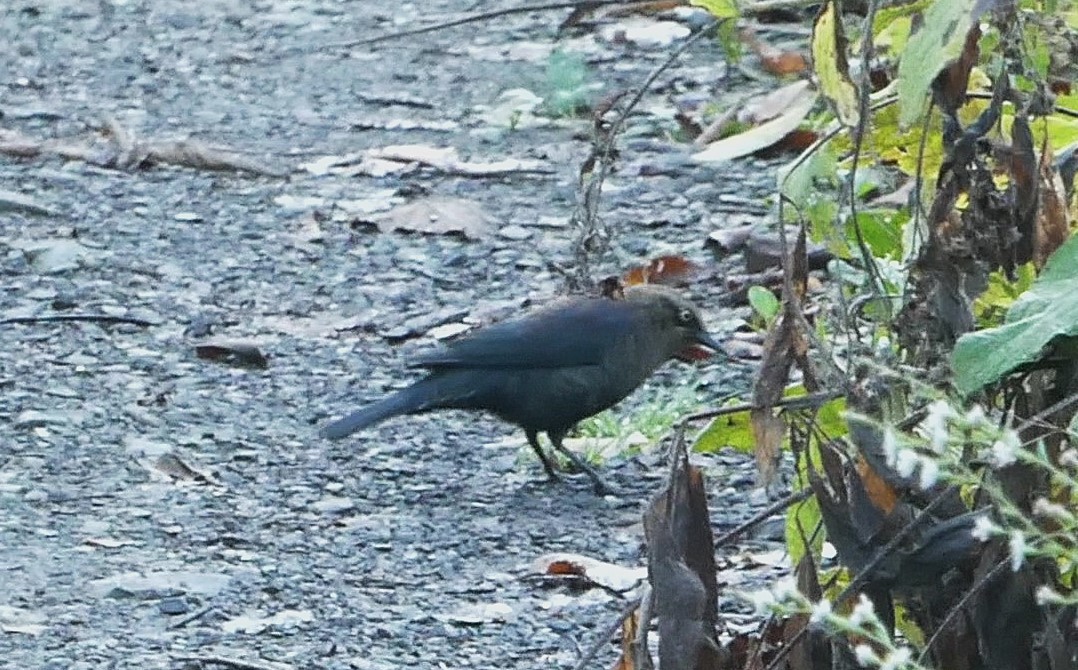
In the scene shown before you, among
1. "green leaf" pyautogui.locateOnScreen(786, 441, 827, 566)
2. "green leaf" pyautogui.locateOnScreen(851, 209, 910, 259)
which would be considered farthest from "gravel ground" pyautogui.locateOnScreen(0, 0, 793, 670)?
"green leaf" pyautogui.locateOnScreen(786, 441, 827, 566)

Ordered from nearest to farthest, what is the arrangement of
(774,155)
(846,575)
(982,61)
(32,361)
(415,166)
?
(846,575) < (982,61) < (32,361) < (774,155) < (415,166)

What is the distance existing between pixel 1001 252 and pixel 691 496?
0.42 meters

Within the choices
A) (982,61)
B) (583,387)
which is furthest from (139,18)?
(982,61)

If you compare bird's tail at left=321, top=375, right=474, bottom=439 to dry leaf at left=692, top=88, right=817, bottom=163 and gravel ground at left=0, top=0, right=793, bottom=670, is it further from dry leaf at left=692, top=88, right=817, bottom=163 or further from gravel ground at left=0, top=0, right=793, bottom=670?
dry leaf at left=692, top=88, right=817, bottom=163

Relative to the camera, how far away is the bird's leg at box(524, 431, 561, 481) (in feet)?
16.1

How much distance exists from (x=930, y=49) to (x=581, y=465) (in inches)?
106

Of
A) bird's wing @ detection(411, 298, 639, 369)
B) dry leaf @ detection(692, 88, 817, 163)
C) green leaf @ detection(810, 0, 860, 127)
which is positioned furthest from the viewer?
bird's wing @ detection(411, 298, 639, 369)

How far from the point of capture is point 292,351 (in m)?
5.82

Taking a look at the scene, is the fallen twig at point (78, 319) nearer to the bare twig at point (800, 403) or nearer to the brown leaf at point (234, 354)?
the brown leaf at point (234, 354)

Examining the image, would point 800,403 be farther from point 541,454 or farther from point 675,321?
point 675,321

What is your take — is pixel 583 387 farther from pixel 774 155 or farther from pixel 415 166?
pixel 415 166

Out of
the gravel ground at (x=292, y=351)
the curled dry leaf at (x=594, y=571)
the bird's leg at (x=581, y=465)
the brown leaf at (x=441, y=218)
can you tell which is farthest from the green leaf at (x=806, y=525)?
the brown leaf at (x=441, y=218)

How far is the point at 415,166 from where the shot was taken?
24.8ft

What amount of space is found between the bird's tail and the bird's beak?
0.62m
